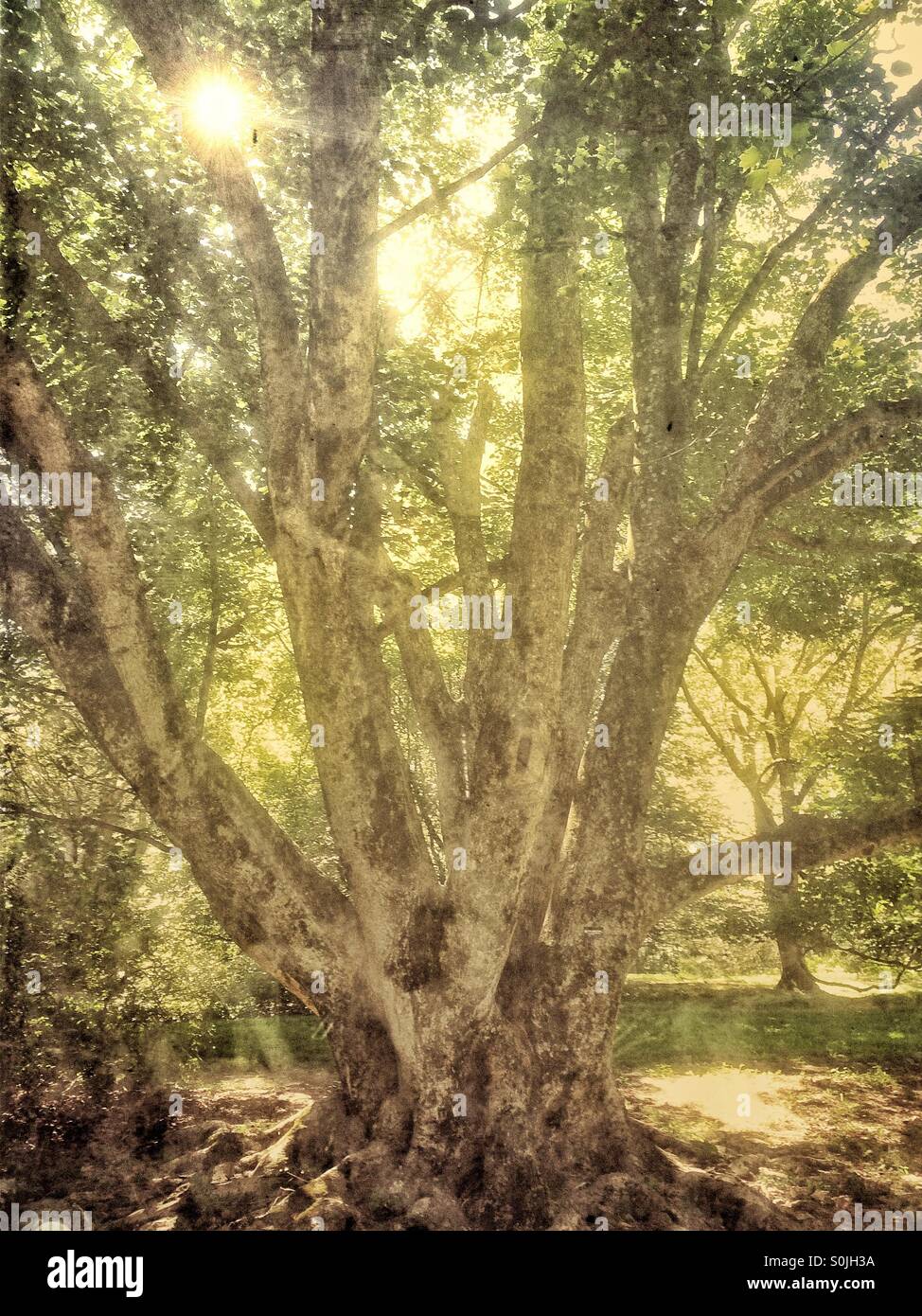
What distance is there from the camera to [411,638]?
8492mm

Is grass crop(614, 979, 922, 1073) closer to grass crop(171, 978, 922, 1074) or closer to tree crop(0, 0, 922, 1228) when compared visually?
grass crop(171, 978, 922, 1074)

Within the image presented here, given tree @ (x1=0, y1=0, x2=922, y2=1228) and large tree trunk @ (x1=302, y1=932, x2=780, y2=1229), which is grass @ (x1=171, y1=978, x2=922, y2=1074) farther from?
tree @ (x1=0, y1=0, x2=922, y2=1228)

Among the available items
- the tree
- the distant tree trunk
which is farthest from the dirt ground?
the distant tree trunk

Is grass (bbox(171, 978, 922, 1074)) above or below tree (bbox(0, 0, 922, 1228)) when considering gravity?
below

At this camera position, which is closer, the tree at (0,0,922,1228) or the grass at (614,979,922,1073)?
the tree at (0,0,922,1228)

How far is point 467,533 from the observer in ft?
28.6

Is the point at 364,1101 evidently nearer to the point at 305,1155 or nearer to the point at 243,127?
the point at 305,1155

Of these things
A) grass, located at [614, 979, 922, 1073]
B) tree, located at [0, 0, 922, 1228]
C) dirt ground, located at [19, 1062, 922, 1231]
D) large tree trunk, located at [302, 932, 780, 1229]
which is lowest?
grass, located at [614, 979, 922, 1073]

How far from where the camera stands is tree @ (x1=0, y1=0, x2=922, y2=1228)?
6508mm

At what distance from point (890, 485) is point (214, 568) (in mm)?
9753

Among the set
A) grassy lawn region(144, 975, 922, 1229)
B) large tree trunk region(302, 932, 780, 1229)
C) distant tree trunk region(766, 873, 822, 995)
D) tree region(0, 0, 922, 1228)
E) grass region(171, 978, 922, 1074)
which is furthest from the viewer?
distant tree trunk region(766, 873, 822, 995)

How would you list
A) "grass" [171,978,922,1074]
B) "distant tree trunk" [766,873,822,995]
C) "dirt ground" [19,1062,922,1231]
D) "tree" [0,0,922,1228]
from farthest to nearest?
"distant tree trunk" [766,873,822,995], "grass" [171,978,922,1074], "dirt ground" [19,1062,922,1231], "tree" [0,0,922,1228]

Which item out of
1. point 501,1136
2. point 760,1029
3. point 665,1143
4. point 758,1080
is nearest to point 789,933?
point 760,1029

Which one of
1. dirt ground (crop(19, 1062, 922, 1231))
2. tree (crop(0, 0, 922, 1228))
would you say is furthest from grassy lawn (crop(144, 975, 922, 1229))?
tree (crop(0, 0, 922, 1228))
